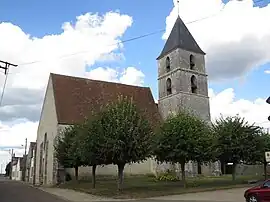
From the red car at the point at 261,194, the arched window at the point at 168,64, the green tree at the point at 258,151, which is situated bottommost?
Result: the red car at the point at 261,194

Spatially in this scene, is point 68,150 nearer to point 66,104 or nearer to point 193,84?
point 66,104

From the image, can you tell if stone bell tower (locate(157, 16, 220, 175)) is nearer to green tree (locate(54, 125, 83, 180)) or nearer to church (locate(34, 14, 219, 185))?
church (locate(34, 14, 219, 185))

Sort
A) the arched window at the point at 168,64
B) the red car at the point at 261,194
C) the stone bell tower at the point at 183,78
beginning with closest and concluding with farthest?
the red car at the point at 261,194 < the stone bell tower at the point at 183,78 < the arched window at the point at 168,64

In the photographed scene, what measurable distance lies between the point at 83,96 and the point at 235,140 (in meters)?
20.0

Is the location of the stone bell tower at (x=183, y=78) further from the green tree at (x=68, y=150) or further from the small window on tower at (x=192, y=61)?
the green tree at (x=68, y=150)

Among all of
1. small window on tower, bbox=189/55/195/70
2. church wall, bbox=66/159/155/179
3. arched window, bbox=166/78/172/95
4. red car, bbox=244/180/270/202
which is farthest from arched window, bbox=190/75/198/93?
red car, bbox=244/180/270/202

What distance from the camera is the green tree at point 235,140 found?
28.9 metres

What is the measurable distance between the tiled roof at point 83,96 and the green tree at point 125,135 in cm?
1372

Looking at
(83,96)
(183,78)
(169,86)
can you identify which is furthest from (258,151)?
(83,96)

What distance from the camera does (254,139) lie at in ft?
96.7

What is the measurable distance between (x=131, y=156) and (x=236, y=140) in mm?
10668

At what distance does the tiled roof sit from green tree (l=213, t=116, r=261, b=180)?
9393mm

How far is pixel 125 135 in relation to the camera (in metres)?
22.6

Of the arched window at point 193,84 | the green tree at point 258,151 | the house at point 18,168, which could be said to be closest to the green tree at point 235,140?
the green tree at point 258,151
